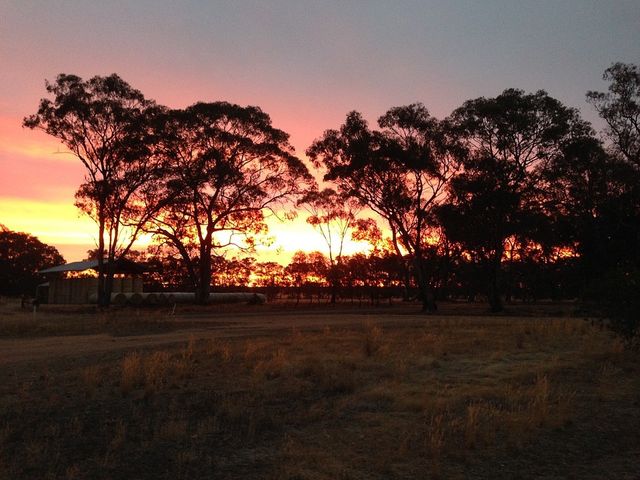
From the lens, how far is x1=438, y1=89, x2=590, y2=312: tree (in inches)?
1628

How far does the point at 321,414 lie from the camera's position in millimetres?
8844

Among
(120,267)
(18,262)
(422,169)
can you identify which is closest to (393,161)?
(422,169)

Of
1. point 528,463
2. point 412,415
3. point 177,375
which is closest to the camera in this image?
point 528,463

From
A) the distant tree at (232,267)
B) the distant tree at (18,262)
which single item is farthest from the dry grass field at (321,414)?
the distant tree at (18,262)

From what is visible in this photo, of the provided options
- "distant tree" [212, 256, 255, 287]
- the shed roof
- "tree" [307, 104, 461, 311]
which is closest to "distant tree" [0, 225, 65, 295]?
the shed roof

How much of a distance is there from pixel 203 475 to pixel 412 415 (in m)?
3.63

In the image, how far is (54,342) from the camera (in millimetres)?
19141

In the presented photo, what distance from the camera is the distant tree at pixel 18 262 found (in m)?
94.6

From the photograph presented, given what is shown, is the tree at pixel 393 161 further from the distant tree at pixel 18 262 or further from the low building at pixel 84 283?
the distant tree at pixel 18 262

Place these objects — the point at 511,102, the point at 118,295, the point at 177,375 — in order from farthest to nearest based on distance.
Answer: the point at 118,295, the point at 511,102, the point at 177,375

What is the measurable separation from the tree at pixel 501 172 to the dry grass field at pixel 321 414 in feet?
95.4

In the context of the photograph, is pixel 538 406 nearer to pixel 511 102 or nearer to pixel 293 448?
pixel 293 448

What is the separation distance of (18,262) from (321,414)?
10326 cm

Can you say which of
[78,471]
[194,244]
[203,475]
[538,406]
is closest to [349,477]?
[203,475]
